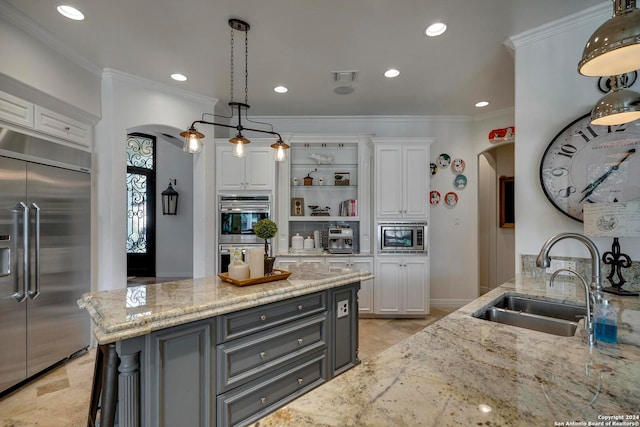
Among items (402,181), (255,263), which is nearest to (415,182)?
(402,181)

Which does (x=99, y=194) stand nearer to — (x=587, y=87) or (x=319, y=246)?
(x=319, y=246)

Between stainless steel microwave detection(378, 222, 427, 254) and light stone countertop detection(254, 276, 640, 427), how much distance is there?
2933mm

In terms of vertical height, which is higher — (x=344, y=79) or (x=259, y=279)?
(x=344, y=79)

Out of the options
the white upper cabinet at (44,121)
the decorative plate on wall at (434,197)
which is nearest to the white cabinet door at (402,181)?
the decorative plate on wall at (434,197)

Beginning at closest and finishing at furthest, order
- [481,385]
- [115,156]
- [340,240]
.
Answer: [481,385], [115,156], [340,240]

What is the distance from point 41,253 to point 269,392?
7.78 feet

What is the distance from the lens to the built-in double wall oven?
4.13 m

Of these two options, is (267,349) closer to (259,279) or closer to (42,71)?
(259,279)

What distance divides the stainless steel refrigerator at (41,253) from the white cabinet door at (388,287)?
3.40 meters

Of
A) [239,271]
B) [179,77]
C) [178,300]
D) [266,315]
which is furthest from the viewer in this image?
[179,77]

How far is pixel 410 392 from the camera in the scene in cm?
80

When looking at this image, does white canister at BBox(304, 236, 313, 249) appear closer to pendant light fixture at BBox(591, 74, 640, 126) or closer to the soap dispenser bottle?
pendant light fixture at BBox(591, 74, 640, 126)

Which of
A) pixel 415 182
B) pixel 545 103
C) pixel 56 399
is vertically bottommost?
pixel 56 399

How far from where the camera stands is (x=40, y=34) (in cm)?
254
